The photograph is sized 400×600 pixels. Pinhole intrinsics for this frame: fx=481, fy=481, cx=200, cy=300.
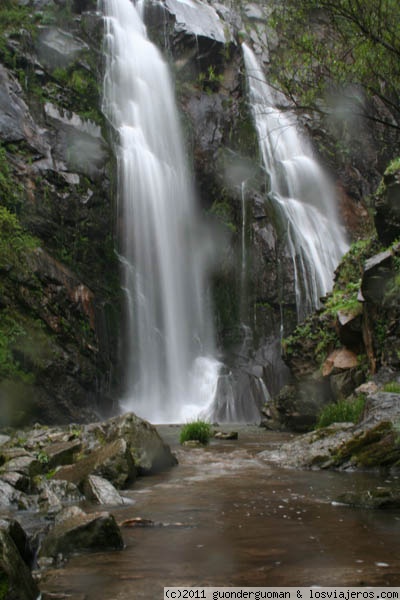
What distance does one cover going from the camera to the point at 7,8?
22766mm

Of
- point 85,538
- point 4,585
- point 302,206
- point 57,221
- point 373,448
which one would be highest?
point 302,206

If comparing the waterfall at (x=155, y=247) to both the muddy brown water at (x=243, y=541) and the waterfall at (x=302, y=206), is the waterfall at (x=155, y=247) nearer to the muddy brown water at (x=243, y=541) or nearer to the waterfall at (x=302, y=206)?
the waterfall at (x=302, y=206)

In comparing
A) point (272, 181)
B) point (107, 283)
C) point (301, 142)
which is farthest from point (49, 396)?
point (301, 142)

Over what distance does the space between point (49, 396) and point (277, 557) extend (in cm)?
1376

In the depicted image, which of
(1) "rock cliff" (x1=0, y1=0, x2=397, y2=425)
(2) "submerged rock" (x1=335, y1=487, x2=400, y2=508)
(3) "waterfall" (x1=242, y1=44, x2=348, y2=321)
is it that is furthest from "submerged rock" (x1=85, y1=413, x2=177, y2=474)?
(3) "waterfall" (x1=242, y1=44, x2=348, y2=321)

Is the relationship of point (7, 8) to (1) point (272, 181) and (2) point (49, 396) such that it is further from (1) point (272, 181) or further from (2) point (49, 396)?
(2) point (49, 396)

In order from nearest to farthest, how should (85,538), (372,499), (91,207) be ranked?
(85,538)
(372,499)
(91,207)

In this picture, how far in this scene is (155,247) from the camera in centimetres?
2177

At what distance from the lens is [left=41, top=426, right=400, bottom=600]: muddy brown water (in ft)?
9.29

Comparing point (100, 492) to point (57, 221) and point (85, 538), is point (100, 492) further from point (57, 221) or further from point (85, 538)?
point (57, 221)

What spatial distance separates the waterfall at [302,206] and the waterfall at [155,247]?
15.0 ft

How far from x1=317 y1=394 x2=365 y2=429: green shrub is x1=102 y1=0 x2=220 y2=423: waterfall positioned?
331 inches

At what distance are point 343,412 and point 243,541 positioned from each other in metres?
6.75

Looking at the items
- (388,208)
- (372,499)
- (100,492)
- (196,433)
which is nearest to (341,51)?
(388,208)
